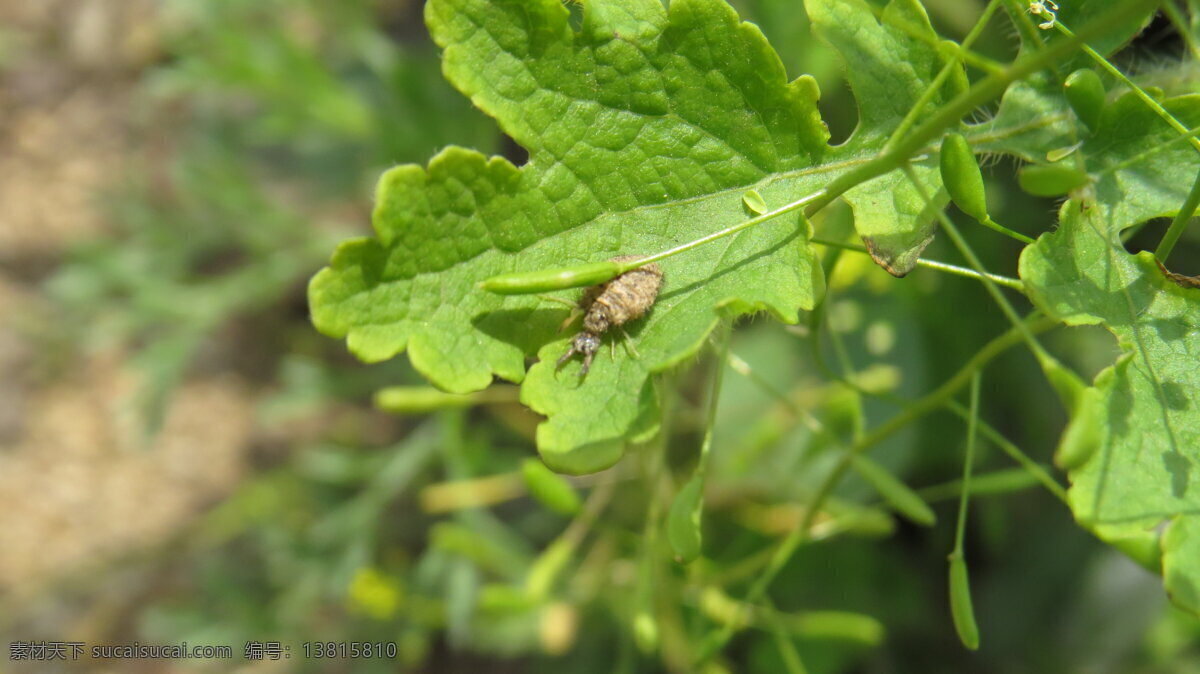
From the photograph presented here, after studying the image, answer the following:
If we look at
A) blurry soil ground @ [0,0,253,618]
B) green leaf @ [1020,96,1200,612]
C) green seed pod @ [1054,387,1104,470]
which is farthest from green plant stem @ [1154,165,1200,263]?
blurry soil ground @ [0,0,253,618]

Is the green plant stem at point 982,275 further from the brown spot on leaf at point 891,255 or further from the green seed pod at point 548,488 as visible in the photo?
the green seed pod at point 548,488

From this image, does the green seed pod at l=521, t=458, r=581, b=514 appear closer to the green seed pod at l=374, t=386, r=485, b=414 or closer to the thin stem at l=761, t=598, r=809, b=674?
the green seed pod at l=374, t=386, r=485, b=414

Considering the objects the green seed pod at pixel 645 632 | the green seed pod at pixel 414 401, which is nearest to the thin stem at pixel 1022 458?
the green seed pod at pixel 645 632

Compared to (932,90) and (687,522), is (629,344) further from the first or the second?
(932,90)

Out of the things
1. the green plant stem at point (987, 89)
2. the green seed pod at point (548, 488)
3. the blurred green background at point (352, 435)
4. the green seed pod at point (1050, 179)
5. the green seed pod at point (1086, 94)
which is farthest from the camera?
the blurred green background at point (352, 435)

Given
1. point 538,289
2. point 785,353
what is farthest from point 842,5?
point 785,353

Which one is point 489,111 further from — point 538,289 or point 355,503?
point 355,503
